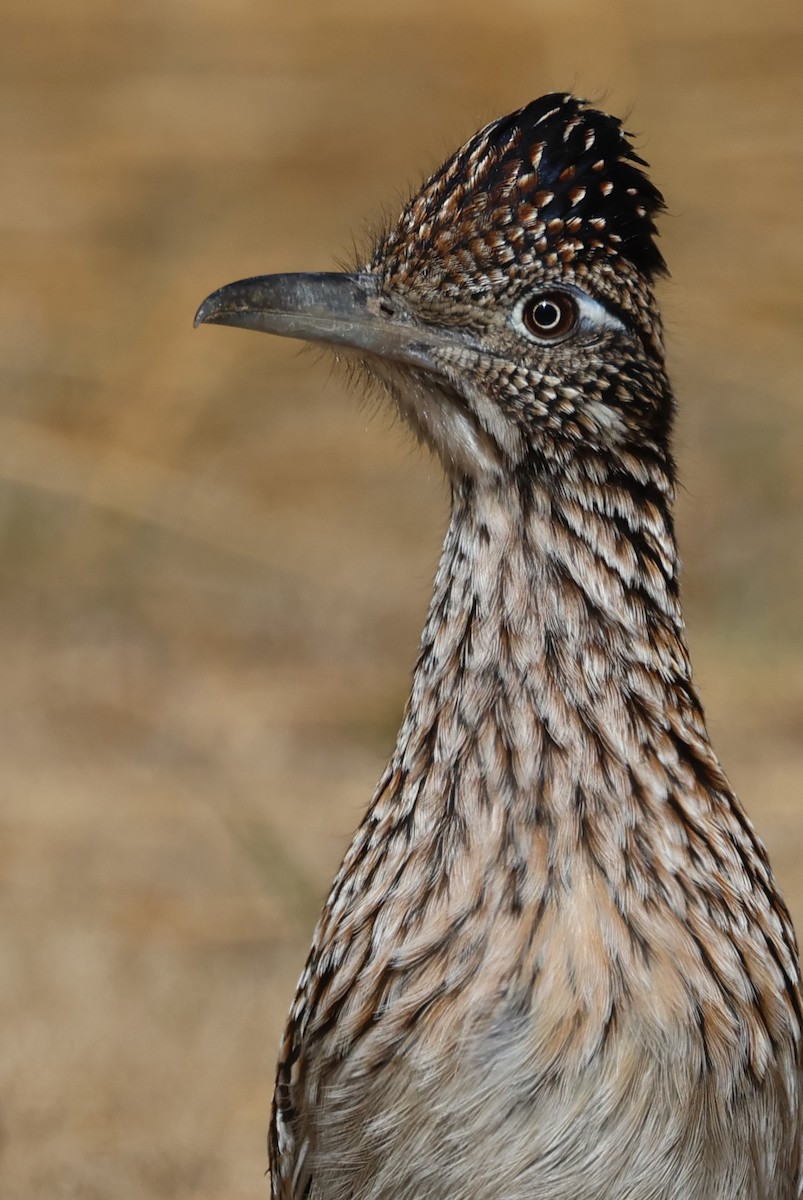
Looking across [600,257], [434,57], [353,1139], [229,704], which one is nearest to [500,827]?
[353,1139]

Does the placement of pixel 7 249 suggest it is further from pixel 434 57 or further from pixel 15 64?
pixel 434 57

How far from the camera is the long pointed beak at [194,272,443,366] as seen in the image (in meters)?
3.44

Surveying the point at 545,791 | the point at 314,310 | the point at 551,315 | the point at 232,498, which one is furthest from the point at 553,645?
the point at 232,498

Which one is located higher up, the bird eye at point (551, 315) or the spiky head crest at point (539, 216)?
the spiky head crest at point (539, 216)

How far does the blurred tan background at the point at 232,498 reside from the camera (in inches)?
241

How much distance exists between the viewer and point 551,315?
3322 mm

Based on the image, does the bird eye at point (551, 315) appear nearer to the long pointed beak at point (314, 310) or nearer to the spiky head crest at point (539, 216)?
the spiky head crest at point (539, 216)

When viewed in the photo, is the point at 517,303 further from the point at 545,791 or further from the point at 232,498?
the point at 232,498

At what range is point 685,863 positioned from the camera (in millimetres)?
3346

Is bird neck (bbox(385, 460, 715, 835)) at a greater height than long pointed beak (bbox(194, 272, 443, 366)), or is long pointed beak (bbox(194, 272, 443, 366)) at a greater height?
long pointed beak (bbox(194, 272, 443, 366))

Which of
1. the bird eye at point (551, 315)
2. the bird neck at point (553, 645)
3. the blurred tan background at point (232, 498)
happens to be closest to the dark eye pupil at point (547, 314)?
the bird eye at point (551, 315)

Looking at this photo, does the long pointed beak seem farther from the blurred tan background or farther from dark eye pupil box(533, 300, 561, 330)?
the blurred tan background

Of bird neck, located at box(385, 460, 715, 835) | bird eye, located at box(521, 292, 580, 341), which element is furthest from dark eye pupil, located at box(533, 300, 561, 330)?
bird neck, located at box(385, 460, 715, 835)

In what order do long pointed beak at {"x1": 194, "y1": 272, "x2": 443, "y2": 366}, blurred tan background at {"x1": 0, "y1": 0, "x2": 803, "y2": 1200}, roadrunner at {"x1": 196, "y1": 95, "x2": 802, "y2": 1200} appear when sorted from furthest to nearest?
blurred tan background at {"x1": 0, "y1": 0, "x2": 803, "y2": 1200}, long pointed beak at {"x1": 194, "y1": 272, "x2": 443, "y2": 366}, roadrunner at {"x1": 196, "y1": 95, "x2": 802, "y2": 1200}
